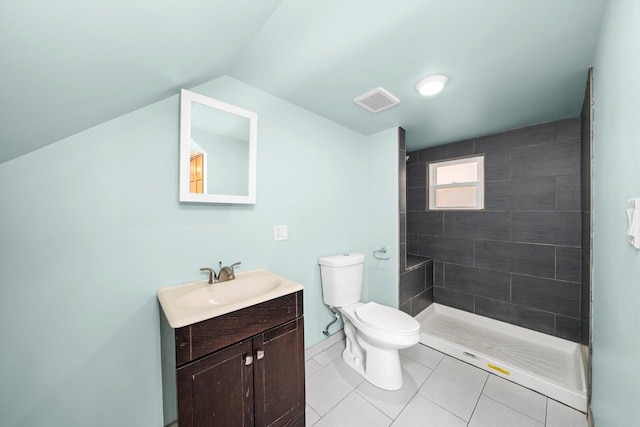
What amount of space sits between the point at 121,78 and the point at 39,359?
49.1 inches

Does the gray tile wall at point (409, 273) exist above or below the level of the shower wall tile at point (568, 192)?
below

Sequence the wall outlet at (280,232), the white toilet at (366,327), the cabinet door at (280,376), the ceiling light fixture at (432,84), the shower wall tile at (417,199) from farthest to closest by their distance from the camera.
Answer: the shower wall tile at (417,199) → the wall outlet at (280,232) → the white toilet at (366,327) → the ceiling light fixture at (432,84) → the cabinet door at (280,376)

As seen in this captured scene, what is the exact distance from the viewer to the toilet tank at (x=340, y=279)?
74.7 inches

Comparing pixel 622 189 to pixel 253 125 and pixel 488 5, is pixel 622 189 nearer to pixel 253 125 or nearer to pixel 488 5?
pixel 488 5

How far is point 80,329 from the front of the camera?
1.03 m

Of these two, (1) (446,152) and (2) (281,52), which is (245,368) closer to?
(2) (281,52)

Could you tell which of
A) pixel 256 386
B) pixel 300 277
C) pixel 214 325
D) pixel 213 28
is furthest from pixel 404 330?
pixel 213 28

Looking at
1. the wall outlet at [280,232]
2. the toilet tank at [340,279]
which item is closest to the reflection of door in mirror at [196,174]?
the wall outlet at [280,232]

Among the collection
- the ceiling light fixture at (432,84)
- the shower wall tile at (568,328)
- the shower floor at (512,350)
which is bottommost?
the shower floor at (512,350)

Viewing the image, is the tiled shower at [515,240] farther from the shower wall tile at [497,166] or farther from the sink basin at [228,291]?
the sink basin at [228,291]

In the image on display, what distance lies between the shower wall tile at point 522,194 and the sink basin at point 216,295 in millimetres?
2328

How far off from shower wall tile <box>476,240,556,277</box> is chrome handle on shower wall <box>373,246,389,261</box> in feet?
3.57

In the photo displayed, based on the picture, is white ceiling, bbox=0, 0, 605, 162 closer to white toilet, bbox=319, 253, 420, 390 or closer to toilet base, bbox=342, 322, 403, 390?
white toilet, bbox=319, 253, 420, 390

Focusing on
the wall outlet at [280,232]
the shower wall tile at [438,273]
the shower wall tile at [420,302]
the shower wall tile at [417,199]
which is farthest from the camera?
the shower wall tile at [417,199]
